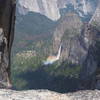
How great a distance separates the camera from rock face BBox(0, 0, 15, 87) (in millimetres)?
28453

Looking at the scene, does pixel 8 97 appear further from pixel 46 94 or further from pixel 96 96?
pixel 96 96

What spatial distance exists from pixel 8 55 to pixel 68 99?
13.1m

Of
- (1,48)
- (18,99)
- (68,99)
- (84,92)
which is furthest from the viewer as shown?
(1,48)

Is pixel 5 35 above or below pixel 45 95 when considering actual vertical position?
above

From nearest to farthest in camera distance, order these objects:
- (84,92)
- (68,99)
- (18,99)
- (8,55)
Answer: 1. (18,99)
2. (68,99)
3. (84,92)
4. (8,55)

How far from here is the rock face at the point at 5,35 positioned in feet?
93.4

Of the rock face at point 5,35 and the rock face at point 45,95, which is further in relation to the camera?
the rock face at point 5,35

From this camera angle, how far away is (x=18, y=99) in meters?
16.8

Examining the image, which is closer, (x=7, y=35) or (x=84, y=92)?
(x=84, y=92)

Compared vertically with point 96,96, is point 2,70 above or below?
below

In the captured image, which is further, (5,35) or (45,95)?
(5,35)

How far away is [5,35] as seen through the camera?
2903 centimetres

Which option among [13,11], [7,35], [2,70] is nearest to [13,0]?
[13,11]

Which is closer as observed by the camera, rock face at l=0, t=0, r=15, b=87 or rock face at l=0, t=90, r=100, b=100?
rock face at l=0, t=90, r=100, b=100
